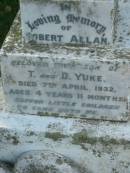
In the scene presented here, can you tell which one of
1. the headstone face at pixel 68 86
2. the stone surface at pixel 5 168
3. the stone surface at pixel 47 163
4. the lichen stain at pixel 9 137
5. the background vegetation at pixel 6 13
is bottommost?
the stone surface at pixel 5 168

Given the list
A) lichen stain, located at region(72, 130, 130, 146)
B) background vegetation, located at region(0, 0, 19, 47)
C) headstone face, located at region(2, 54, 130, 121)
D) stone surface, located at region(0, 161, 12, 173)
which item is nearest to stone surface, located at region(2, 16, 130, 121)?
headstone face, located at region(2, 54, 130, 121)

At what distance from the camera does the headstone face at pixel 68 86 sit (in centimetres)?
291

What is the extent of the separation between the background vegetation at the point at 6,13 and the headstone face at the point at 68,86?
1.90m

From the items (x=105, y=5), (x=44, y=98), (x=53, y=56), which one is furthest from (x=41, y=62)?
(x=105, y=5)

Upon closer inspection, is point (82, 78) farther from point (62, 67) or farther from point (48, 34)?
point (48, 34)

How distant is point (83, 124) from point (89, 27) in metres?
0.65

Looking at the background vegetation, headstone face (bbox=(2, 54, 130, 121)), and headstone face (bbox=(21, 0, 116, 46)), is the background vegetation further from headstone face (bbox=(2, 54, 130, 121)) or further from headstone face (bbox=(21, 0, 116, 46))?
headstone face (bbox=(21, 0, 116, 46))

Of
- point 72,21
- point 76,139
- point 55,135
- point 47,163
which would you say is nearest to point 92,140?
point 76,139

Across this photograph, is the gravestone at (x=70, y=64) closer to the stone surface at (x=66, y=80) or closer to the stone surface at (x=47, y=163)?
the stone surface at (x=66, y=80)

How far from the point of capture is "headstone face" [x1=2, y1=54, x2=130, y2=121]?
291cm

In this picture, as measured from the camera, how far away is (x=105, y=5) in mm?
2732

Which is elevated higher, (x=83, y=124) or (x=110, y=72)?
(x=110, y=72)

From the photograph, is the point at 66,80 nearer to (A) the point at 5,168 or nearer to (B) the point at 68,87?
(B) the point at 68,87

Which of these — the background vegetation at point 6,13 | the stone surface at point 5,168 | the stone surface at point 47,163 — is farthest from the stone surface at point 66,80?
the background vegetation at point 6,13
